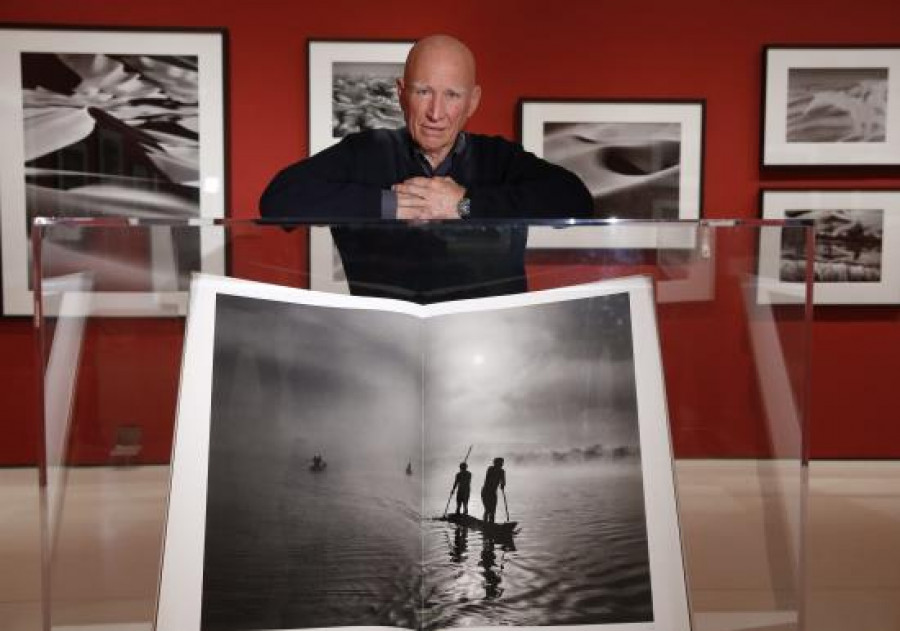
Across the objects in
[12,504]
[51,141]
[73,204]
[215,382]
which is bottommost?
[12,504]

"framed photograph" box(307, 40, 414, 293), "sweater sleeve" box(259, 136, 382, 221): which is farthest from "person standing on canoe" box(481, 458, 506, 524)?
"framed photograph" box(307, 40, 414, 293)

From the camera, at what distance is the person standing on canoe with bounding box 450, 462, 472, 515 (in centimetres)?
68

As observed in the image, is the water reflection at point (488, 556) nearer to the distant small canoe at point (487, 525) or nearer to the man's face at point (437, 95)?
the distant small canoe at point (487, 525)

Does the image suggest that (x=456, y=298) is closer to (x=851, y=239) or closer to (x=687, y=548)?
(x=687, y=548)

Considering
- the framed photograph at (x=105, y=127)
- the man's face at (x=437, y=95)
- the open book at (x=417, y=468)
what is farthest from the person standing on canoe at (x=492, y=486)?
the framed photograph at (x=105, y=127)

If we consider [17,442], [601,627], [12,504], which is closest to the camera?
[601,627]

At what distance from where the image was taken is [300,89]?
12.4 feet

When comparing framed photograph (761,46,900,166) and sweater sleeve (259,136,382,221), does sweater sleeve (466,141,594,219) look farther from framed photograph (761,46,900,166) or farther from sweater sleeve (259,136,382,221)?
framed photograph (761,46,900,166)

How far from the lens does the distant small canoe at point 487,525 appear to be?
675 millimetres

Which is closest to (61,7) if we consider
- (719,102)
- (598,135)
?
(598,135)

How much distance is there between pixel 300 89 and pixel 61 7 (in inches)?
41.3

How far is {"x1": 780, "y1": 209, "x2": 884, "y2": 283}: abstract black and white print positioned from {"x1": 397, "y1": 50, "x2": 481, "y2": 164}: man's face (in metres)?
2.76

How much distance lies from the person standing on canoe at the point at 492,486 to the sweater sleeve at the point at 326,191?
0.51 m

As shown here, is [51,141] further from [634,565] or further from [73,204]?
[634,565]
